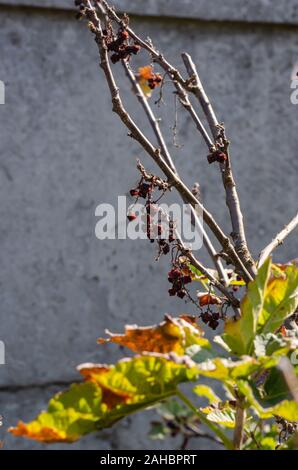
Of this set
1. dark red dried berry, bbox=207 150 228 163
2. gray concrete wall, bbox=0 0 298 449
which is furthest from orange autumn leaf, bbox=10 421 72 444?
gray concrete wall, bbox=0 0 298 449

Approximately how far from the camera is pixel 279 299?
0.92 m

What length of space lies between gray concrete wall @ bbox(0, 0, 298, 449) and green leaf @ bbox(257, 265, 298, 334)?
173cm

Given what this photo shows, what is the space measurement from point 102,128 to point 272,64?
0.60 metres

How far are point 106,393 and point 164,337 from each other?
82 mm

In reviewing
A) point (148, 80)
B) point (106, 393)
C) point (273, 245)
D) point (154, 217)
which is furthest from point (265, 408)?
point (148, 80)

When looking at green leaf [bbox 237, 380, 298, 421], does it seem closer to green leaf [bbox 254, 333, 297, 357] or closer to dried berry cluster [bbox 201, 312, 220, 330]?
green leaf [bbox 254, 333, 297, 357]

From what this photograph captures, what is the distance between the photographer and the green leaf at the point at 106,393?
0.80 m

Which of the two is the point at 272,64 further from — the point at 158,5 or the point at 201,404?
the point at 201,404

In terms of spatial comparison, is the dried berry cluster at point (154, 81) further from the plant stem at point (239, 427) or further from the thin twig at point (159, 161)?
the plant stem at point (239, 427)

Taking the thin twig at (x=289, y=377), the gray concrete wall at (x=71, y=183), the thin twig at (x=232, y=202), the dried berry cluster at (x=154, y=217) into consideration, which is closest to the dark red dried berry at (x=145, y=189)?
the dried berry cluster at (x=154, y=217)

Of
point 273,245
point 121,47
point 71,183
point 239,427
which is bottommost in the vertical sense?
point 239,427

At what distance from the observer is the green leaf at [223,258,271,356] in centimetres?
87

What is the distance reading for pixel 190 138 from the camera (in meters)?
2.74

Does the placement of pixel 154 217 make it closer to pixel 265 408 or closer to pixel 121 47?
pixel 121 47
